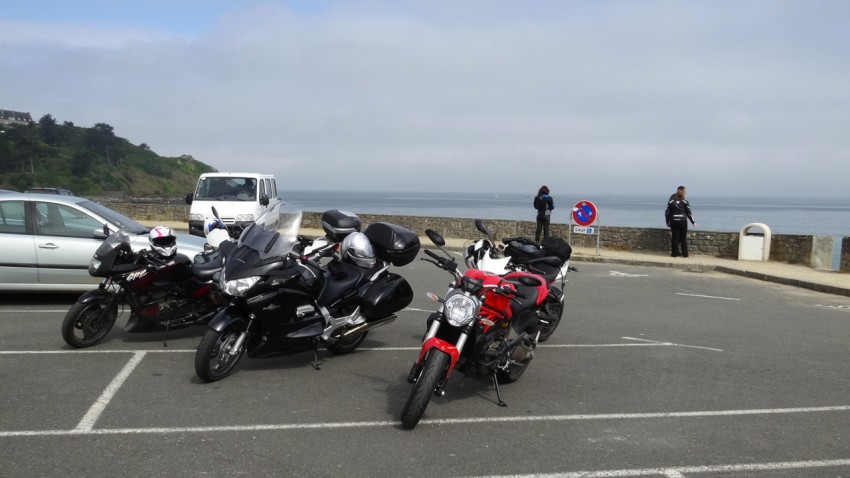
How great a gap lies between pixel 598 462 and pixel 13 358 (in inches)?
211

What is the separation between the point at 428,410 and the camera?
18.5 ft

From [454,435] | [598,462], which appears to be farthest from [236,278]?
[598,462]

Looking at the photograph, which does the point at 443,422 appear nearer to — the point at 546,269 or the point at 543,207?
the point at 546,269

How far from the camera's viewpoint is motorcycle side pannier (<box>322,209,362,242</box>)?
766 centimetres

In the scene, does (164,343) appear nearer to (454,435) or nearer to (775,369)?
(454,435)

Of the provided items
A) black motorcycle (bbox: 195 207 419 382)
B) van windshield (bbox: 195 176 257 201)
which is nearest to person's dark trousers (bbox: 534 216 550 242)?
van windshield (bbox: 195 176 257 201)

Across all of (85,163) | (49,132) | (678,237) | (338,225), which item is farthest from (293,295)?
(49,132)

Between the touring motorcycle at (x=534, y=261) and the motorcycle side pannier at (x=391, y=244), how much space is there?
2.09ft

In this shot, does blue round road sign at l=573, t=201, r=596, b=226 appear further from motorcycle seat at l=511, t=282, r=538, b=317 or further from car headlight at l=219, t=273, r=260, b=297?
car headlight at l=219, t=273, r=260, b=297

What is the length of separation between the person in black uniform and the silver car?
520 inches

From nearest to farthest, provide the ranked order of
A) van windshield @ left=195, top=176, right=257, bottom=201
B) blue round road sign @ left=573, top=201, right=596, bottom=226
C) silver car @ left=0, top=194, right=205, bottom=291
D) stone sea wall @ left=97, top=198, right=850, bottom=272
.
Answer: silver car @ left=0, top=194, right=205, bottom=291
stone sea wall @ left=97, top=198, right=850, bottom=272
blue round road sign @ left=573, top=201, right=596, bottom=226
van windshield @ left=195, top=176, right=257, bottom=201

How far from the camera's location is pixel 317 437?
4941mm

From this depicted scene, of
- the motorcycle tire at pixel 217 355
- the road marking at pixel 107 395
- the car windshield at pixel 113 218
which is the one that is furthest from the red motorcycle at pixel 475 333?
the car windshield at pixel 113 218

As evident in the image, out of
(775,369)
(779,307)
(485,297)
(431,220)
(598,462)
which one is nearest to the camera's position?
(598,462)
